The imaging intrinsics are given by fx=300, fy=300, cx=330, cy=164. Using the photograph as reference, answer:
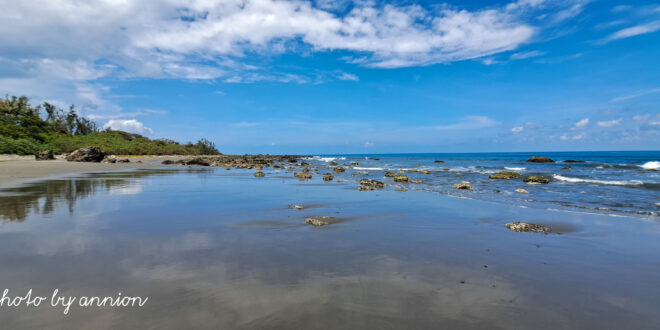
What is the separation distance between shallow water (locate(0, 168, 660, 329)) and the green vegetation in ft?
146

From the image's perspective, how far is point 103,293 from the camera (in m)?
3.66

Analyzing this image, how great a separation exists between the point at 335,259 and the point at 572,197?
14121mm

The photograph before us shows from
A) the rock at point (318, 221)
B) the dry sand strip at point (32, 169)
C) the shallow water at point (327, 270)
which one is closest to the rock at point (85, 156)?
the dry sand strip at point (32, 169)

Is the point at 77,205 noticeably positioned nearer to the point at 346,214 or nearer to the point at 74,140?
the point at 346,214

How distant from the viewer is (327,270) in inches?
181

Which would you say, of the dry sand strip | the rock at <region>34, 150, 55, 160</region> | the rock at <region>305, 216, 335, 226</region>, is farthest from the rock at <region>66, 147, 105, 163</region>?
the rock at <region>305, 216, 335, 226</region>

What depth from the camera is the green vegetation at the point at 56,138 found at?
4246 cm

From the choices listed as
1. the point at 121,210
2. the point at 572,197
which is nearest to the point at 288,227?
the point at 121,210

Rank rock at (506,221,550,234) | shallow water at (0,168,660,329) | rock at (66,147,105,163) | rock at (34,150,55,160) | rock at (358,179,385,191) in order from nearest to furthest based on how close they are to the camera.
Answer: shallow water at (0,168,660,329) → rock at (506,221,550,234) → rock at (358,179,385,191) → rock at (34,150,55,160) → rock at (66,147,105,163)

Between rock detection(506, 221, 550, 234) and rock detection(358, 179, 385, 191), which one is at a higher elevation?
rock detection(358, 179, 385, 191)

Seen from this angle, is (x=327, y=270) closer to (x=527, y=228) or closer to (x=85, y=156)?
(x=527, y=228)

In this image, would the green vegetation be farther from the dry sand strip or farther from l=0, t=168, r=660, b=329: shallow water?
l=0, t=168, r=660, b=329: shallow water

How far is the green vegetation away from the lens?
1672 inches

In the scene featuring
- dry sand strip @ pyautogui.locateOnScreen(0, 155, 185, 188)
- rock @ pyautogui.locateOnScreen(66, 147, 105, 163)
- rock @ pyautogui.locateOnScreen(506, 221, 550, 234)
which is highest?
Result: rock @ pyautogui.locateOnScreen(66, 147, 105, 163)
